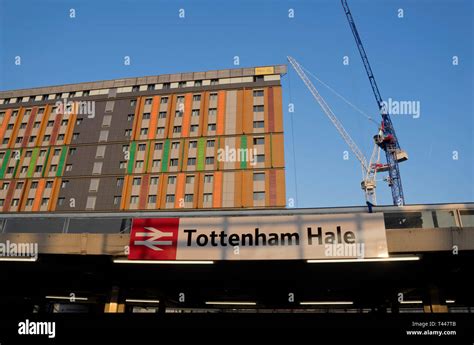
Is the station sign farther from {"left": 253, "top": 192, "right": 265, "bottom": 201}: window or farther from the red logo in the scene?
{"left": 253, "top": 192, "right": 265, "bottom": 201}: window

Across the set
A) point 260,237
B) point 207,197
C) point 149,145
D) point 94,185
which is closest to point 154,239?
point 260,237

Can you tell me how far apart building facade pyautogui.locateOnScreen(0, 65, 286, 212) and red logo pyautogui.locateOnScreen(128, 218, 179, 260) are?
47.4 metres

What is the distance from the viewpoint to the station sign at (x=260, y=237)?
433 inches

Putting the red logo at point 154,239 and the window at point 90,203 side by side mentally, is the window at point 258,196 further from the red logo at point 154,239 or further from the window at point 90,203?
the red logo at point 154,239

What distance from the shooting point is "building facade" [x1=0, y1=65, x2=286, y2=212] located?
6322cm

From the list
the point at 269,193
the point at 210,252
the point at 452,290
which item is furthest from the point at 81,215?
the point at 269,193

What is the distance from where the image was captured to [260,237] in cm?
1138

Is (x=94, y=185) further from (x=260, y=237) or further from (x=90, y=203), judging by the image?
(x=260, y=237)

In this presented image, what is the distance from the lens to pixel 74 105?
247 ft

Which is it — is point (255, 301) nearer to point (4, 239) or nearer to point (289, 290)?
point (289, 290)

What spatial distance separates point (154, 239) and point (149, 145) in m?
59.7

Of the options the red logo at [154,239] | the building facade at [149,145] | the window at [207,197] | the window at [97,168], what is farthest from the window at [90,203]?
the red logo at [154,239]

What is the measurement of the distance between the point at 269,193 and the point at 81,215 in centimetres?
4819

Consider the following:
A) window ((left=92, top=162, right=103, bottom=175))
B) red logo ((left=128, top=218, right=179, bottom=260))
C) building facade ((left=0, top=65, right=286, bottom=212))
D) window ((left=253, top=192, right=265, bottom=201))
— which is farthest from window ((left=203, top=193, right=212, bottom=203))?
red logo ((left=128, top=218, right=179, bottom=260))
